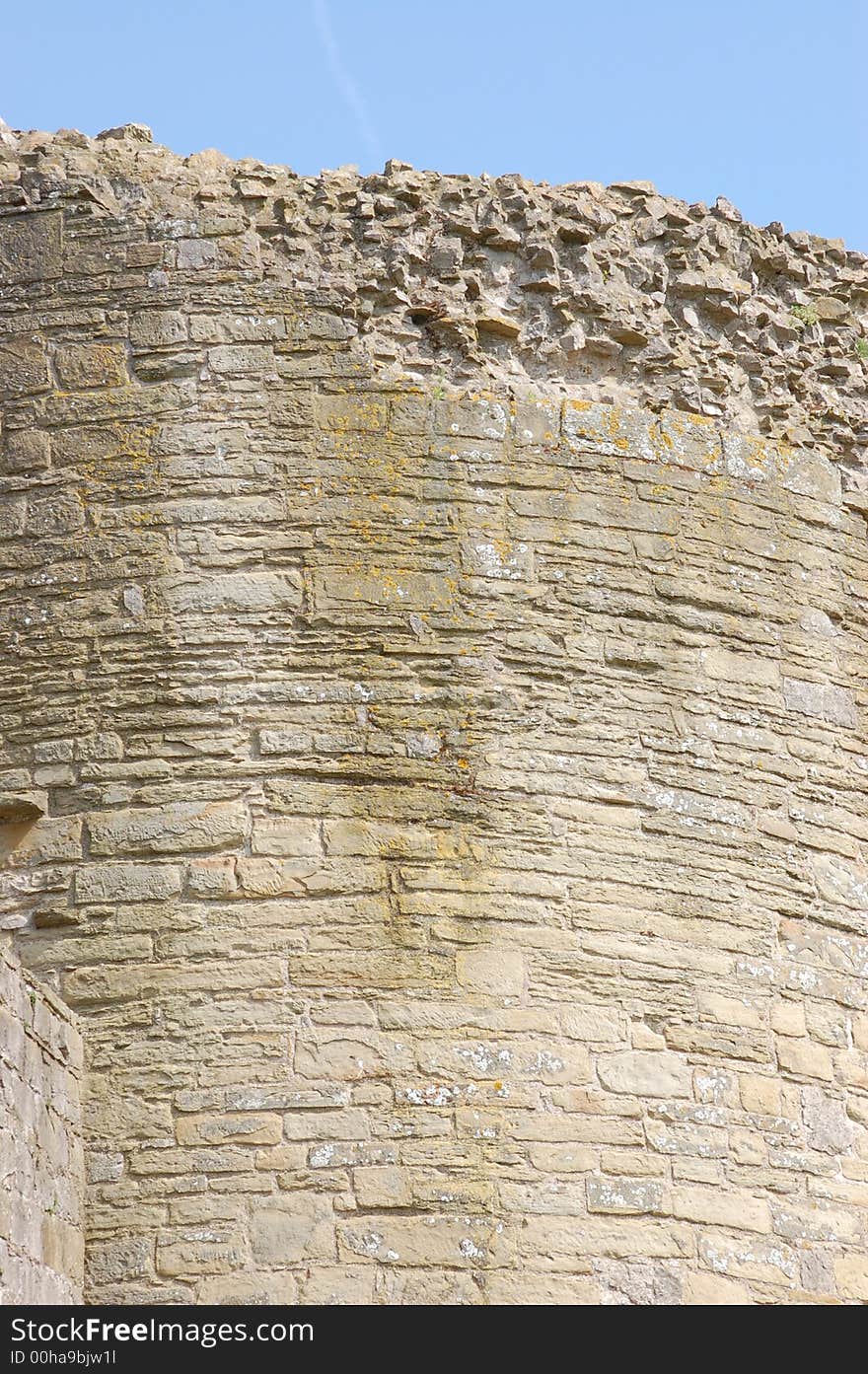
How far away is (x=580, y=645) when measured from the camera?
289 inches

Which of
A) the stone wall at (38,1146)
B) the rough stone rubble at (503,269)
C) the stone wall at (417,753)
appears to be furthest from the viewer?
the rough stone rubble at (503,269)

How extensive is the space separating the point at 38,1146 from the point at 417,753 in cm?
183

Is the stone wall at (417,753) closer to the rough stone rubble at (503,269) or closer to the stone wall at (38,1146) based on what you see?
the rough stone rubble at (503,269)

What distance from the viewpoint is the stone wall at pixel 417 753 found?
6629mm

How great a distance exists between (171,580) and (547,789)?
145cm

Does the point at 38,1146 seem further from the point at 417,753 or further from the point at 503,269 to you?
the point at 503,269

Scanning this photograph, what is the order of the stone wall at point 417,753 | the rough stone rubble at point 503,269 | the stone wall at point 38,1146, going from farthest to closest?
1. the rough stone rubble at point 503,269
2. the stone wall at point 417,753
3. the stone wall at point 38,1146

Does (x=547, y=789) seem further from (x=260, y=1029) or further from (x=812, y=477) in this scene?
(x=812, y=477)

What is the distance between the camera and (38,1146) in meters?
6.08

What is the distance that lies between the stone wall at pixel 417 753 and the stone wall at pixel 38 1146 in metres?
0.15

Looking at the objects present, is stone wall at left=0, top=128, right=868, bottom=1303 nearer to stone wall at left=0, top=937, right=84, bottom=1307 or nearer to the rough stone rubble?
the rough stone rubble

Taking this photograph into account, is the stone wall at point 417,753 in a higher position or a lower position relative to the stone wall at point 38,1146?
higher

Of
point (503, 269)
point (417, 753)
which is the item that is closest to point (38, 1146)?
point (417, 753)

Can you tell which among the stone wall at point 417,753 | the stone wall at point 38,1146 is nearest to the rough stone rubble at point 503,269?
the stone wall at point 417,753
